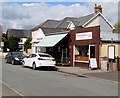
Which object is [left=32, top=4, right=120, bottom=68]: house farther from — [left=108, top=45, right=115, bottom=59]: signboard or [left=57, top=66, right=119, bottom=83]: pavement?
[left=57, top=66, right=119, bottom=83]: pavement

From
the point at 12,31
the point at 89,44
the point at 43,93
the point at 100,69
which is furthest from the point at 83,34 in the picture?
the point at 12,31

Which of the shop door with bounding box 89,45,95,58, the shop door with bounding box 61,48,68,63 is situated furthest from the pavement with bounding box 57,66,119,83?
the shop door with bounding box 61,48,68,63

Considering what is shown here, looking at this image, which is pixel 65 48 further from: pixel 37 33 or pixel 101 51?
pixel 37 33

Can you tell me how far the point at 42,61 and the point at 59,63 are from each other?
Answer: 6.78 meters

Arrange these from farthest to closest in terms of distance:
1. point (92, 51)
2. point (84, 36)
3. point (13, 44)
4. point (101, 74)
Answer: point (13, 44) → point (84, 36) → point (92, 51) → point (101, 74)

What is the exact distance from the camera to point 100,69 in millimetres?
26438

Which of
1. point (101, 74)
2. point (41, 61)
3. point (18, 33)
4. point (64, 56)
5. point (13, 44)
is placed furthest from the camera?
point (18, 33)

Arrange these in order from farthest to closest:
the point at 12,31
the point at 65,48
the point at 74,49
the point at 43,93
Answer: the point at 12,31, the point at 65,48, the point at 74,49, the point at 43,93

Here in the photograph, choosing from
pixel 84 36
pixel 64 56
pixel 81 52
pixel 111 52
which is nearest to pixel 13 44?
pixel 64 56

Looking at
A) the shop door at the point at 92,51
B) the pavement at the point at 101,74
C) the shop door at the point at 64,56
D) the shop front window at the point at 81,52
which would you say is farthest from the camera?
the shop door at the point at 64,56

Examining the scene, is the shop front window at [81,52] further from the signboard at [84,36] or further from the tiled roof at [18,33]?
the tiled roof at [18,33]

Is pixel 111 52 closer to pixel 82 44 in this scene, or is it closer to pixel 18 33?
pixel 82 44

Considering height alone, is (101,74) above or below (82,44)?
below

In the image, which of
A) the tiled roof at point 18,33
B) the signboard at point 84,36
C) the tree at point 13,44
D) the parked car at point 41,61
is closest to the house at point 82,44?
the signboard at point 84,36
